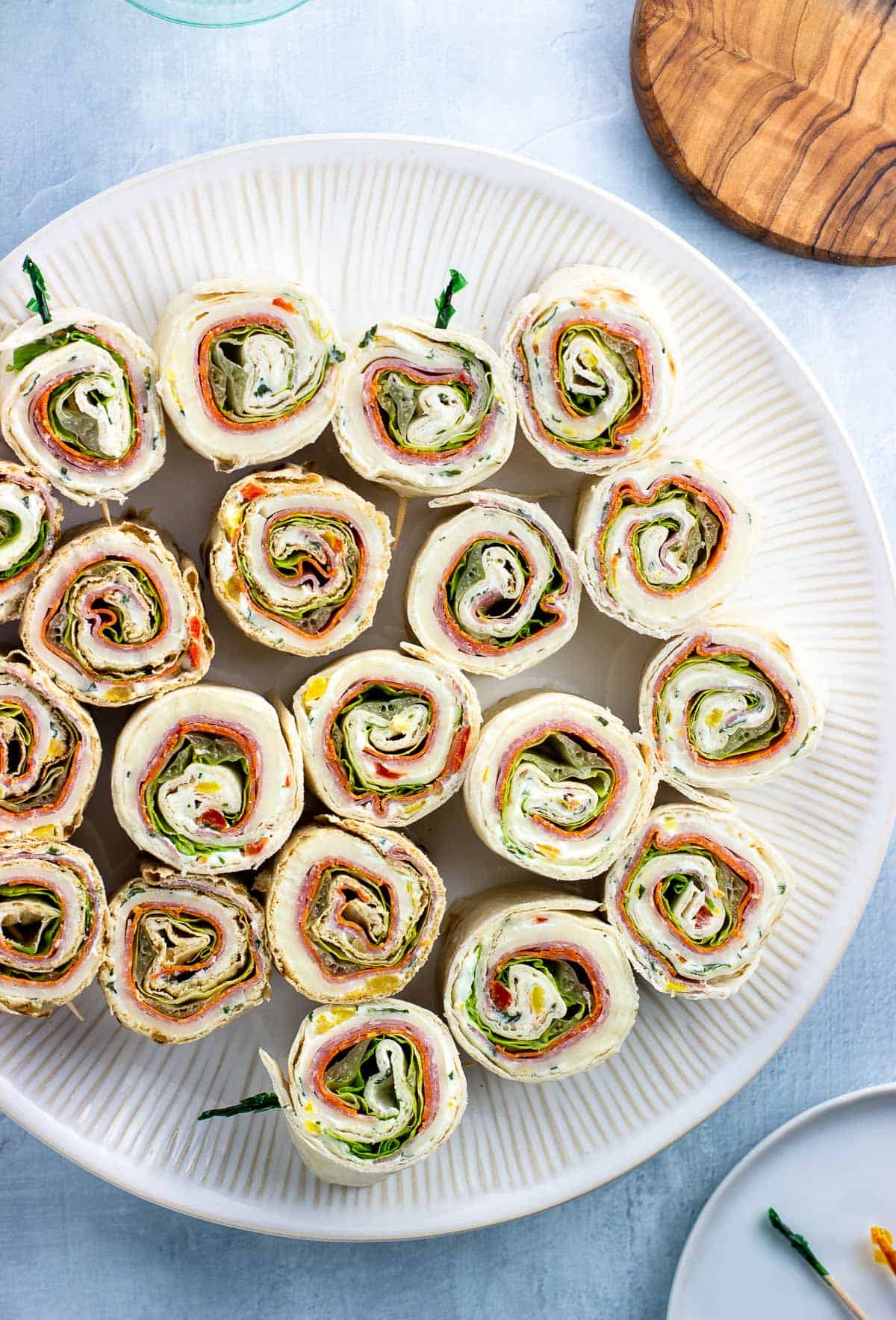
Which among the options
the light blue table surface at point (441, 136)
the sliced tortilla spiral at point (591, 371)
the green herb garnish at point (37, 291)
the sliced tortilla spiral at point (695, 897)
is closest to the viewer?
the green herb garnish at point (37, 291)

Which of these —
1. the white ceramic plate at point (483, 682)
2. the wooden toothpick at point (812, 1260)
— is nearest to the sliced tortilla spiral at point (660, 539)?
the white ceramic plate at point (483, 682)

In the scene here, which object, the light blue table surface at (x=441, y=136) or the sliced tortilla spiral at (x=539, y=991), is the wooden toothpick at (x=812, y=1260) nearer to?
the light blue table surface at (x=441, y=136)

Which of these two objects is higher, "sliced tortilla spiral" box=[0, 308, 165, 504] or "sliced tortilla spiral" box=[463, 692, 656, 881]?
"sliced tortilla spiral" box=[0, 308, 165, 504]

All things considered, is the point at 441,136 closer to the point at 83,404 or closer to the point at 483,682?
the point at 83,404

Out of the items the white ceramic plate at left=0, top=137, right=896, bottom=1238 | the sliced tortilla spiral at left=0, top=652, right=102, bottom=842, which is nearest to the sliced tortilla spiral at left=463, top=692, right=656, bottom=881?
the white ceramic plate at left=0, top=137, right=896, bottom=1238

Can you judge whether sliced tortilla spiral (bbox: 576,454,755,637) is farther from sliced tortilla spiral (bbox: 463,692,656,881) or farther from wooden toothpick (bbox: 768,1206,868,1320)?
wooden toothpick (bbox: 768,1206,868,1320)

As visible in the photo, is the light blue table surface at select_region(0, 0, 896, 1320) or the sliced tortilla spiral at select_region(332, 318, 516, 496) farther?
the light blue table surface at select_region(0, 0, 896, 1320)
